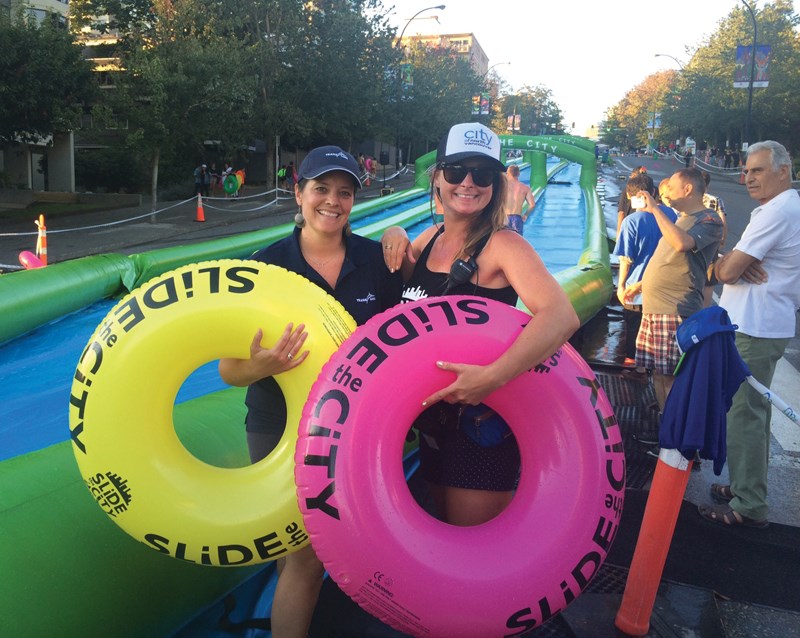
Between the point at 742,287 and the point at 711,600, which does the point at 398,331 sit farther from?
the point at 742,287

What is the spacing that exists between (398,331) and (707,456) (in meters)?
1.35

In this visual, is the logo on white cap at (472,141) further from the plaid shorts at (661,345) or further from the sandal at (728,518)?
the plaid shorts at (661,345)

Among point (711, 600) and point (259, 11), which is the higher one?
point (259, 11)

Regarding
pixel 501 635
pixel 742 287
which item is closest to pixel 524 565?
pixel 501 635

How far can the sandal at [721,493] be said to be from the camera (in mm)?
3828

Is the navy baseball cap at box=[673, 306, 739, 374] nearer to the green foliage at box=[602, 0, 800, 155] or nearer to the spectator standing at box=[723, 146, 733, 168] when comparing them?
the green foliage at box=[602, 0, 800, 155]

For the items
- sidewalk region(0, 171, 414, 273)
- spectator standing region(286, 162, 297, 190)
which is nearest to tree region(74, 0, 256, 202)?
sidewalk region(0, 171, 414, 273)

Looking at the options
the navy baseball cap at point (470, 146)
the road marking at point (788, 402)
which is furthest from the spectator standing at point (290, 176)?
the navy baseball cap at point (470, 146)

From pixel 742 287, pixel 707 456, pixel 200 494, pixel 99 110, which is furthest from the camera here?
pixel 99 110

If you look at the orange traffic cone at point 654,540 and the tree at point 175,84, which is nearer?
the orange traffic cone at point 654,540

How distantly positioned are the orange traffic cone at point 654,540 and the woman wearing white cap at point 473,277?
0.69 meters

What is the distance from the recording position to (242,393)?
325 cm

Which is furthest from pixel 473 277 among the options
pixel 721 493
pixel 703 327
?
pixel 721 493

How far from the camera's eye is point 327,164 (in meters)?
2.24
